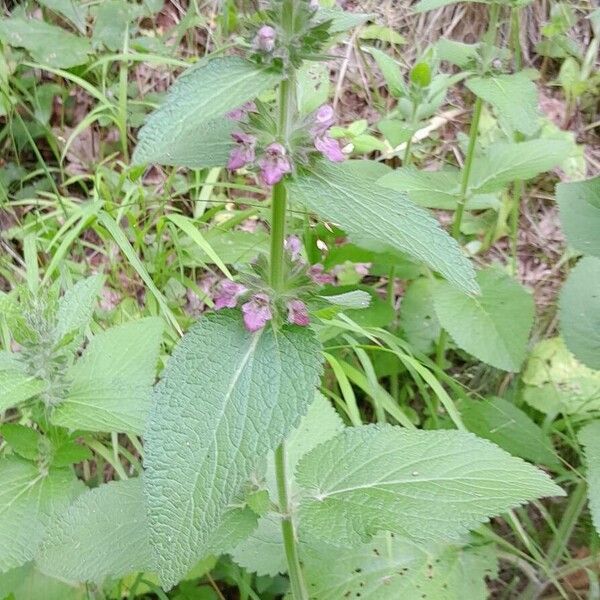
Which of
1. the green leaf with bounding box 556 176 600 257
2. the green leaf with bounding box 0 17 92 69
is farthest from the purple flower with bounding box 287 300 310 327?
the green leaf with bounding box 0 17 92 69

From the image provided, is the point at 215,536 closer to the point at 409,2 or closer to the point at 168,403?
the point at 168,403

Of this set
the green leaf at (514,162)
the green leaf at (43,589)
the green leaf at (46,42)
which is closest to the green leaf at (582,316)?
the green leaf at (514,162)

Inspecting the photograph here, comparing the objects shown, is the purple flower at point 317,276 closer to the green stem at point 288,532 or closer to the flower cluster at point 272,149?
the flower cluster at point 272,149

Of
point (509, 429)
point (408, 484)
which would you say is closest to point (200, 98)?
point (408, 484)

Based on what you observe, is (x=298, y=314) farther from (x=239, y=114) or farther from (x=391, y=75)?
(x=391, y=75)

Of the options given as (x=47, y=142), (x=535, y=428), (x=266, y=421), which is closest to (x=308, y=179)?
(x=266, y=421)

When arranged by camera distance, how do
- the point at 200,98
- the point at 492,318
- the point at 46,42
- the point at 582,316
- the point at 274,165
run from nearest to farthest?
the point at 200,98 → the point at 274,165 → the point at 582,316 → the point at 492,318 → the point at 46,42
